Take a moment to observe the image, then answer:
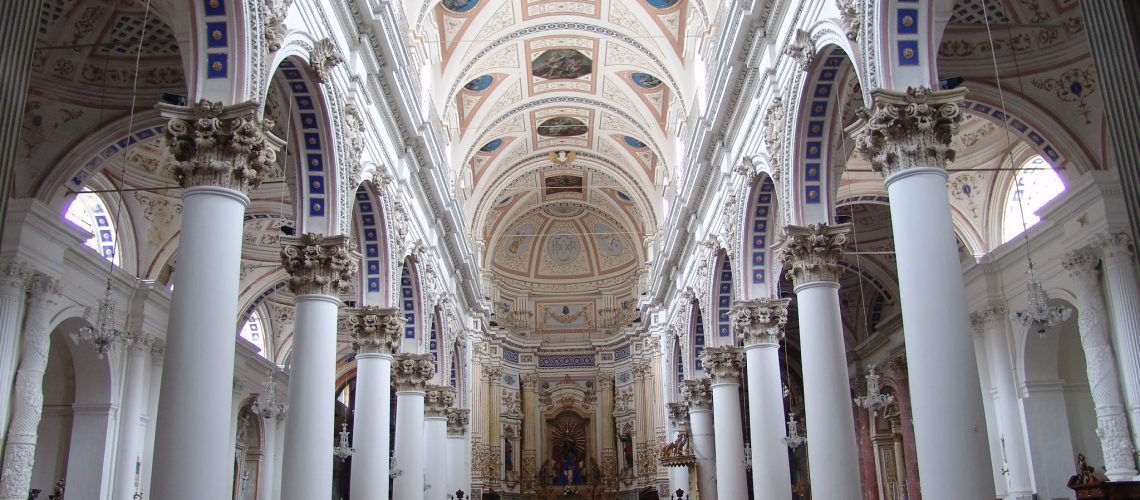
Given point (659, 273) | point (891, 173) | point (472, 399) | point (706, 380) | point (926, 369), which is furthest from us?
point (472, 399)

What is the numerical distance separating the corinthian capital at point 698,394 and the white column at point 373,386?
10.6 m

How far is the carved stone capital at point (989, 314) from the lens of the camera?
19.5 m

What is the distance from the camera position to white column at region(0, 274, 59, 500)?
14320 mm

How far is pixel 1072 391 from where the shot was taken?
18562mm

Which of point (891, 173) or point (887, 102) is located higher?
point (887, 102)

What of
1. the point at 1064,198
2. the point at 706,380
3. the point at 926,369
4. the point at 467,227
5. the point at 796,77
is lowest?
the point at 926,369

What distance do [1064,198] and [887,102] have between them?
7.96 m

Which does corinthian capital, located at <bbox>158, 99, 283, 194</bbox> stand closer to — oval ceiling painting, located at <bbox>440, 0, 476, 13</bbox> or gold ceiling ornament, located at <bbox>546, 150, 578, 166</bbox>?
oval ceiling painting, located at <bbox>440, 0, 476, 13</bbox>

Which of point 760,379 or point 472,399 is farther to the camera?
point 472,399

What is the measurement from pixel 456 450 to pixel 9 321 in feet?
55.5

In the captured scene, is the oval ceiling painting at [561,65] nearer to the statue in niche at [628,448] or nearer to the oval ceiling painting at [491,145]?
the oval ceiling painting at [491,145]

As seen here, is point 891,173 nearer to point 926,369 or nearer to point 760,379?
point 926,369

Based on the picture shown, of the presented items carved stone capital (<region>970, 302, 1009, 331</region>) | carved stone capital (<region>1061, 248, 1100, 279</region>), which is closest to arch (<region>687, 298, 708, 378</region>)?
carved stone capital (<region>970, 302, 1009, 331</region>)

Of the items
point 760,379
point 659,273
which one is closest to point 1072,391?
point 760,379
